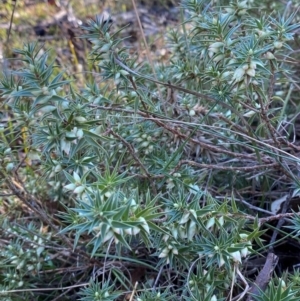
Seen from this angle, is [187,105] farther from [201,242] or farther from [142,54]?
[142,54]

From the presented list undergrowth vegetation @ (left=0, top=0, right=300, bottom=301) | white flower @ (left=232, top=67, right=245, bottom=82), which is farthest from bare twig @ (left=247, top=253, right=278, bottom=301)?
white flower @ (left=232, top=67, right=245, bottom=82)

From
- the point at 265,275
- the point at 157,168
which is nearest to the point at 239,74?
the point at 157,168

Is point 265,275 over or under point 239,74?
under

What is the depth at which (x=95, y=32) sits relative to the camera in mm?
1188

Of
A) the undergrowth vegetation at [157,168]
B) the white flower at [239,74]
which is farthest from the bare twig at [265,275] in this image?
the white flower at [239,74]

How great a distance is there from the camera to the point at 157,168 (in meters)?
1.24

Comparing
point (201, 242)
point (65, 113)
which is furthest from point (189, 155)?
point (65, 113)

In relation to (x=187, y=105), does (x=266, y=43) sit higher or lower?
higher

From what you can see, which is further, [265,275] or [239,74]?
[265,275]

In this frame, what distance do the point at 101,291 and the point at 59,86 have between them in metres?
0.43

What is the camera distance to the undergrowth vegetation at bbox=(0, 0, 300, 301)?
3.14 ft

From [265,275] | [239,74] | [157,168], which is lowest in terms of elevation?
[265,275]

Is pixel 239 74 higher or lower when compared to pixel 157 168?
higher

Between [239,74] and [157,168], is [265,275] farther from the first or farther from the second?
[239,74]
